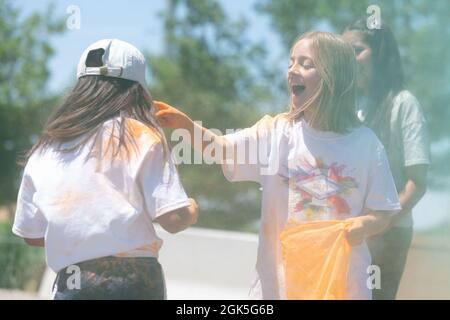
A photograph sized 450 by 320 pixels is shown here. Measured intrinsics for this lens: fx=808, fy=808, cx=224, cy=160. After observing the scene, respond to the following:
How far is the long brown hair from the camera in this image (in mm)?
2398

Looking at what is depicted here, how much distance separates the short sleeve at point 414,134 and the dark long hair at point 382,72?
73 mm

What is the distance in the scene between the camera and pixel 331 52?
269 cm

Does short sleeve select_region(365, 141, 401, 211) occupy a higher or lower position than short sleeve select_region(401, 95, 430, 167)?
lower

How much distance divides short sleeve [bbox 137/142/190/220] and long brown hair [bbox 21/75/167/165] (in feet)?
0.18

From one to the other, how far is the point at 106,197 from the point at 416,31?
563cm

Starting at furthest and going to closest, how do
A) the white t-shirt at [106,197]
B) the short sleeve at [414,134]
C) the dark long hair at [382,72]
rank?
the dark long hair at [382,72] → the short sleeve at [414,134] → the white t-shirt at [106,197]

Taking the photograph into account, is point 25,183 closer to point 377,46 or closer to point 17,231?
point 17,231

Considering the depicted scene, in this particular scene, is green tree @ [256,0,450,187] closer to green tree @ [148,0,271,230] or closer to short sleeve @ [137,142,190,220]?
green tree @ [148,0,271,230]

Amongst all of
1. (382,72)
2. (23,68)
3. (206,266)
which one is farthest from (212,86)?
(382,72)

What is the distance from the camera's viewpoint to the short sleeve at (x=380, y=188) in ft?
8.59

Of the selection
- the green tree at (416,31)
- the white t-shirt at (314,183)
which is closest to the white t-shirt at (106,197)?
the white t-shirt at (314,183)

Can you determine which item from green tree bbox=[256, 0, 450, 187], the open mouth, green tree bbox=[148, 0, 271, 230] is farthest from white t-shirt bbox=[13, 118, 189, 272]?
green tree bbox=[148, 0, 271, 230]

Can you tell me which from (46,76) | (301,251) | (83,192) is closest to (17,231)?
(83,192)

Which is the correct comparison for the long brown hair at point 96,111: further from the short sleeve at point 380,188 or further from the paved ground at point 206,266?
the paved ground at point 206,266
